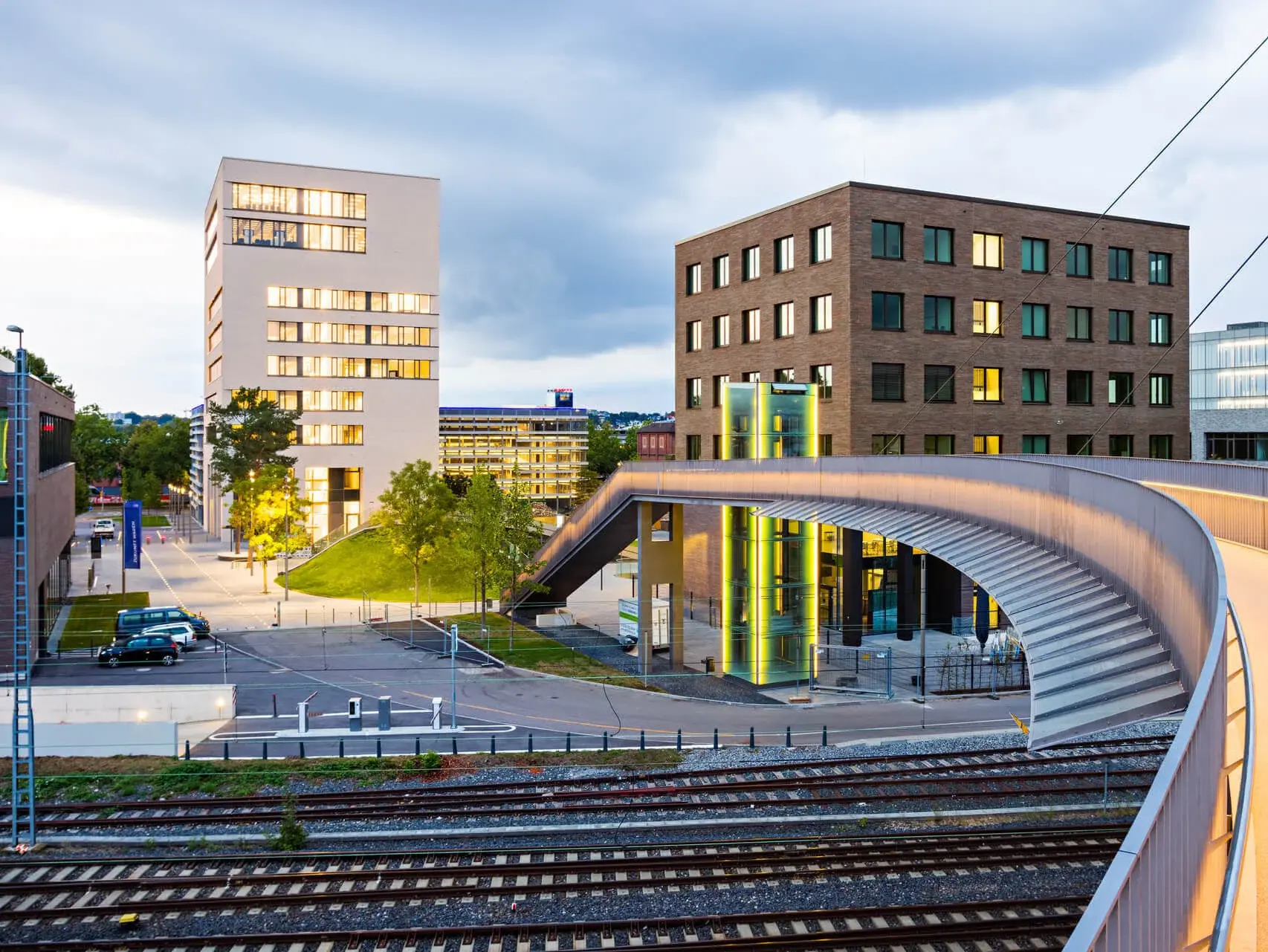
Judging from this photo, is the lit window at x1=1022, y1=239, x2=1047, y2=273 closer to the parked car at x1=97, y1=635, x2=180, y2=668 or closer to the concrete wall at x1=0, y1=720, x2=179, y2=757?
the parked car at x1=97, y1=635, x2=180, y2=668

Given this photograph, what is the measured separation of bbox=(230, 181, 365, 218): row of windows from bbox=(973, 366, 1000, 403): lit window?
5920 cm

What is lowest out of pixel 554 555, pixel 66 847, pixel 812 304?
pixel 66 847

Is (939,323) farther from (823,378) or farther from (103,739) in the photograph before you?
(103,739)

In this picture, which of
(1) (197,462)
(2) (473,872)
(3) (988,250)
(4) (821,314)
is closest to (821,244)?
(4) (821,314)

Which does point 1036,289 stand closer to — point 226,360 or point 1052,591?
point 1052,591

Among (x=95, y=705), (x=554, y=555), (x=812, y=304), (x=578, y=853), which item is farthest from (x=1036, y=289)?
(x=95, y=705)

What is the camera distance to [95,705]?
27.8m

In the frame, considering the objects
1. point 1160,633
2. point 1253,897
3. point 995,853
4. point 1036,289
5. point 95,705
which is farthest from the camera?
point 1036,289

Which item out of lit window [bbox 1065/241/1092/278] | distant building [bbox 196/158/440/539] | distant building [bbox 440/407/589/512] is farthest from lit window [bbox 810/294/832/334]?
distant building [bbox 440/407/589/512]

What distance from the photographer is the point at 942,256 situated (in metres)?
46.1

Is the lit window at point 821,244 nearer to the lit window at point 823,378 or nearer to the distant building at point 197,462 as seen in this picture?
the lit window at point 823,378

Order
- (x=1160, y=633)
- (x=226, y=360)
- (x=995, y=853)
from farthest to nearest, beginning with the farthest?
1. (x=226, y=360)
2. (x=995, y=853)
3. (x=1160, y=633)

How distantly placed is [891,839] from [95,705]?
22.4 meters

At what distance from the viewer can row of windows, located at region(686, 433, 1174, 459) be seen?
1780 inches
